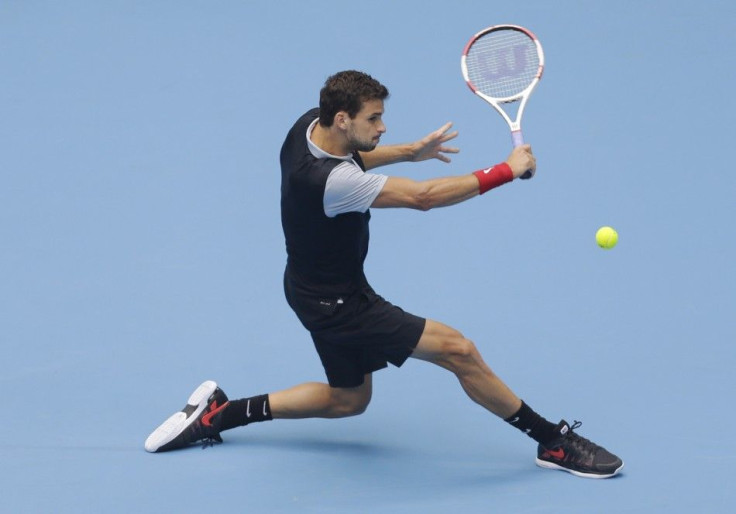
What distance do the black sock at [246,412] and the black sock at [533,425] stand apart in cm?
102

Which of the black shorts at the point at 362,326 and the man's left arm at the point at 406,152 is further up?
the man's left arm at the point at 406,152

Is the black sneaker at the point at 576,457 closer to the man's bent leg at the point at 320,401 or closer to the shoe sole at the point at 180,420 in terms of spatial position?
the man's bent leg at the point at 320,401

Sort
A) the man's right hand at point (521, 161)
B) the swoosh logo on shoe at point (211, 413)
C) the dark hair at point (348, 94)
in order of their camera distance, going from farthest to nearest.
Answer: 1. the swoosh logo on shoe at point (211, 413)
2. the dark hair at point (348, 94)
3. the man's right hand at point (521, 161)

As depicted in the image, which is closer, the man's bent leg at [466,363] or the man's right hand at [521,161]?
the man's right hand at [521,161]

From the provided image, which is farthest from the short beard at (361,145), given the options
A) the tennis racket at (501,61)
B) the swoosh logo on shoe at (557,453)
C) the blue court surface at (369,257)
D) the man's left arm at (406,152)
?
the swoosh logo on shoe at (557,453)

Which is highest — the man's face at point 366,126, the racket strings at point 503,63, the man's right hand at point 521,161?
the racket strings at point 503,63

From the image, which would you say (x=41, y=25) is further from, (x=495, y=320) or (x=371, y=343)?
(x=371, y=343)

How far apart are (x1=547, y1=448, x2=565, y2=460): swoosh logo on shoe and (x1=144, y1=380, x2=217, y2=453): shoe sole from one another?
55.9 inches

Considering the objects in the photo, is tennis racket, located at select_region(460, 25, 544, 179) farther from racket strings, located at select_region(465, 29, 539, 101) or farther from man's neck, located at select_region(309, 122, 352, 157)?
man's neck, located at select_region(309, 122, 352, 157)

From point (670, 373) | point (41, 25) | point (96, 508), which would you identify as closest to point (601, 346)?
point (670, 373)

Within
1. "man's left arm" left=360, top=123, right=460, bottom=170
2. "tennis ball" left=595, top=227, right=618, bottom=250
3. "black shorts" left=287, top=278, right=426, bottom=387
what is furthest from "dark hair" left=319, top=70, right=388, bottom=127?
"tennis ball" left=595, top=227, right=618, bottom=250

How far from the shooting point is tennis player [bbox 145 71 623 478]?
4.47m

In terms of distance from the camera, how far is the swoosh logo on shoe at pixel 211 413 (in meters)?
5.09

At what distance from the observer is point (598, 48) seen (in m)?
8.09
